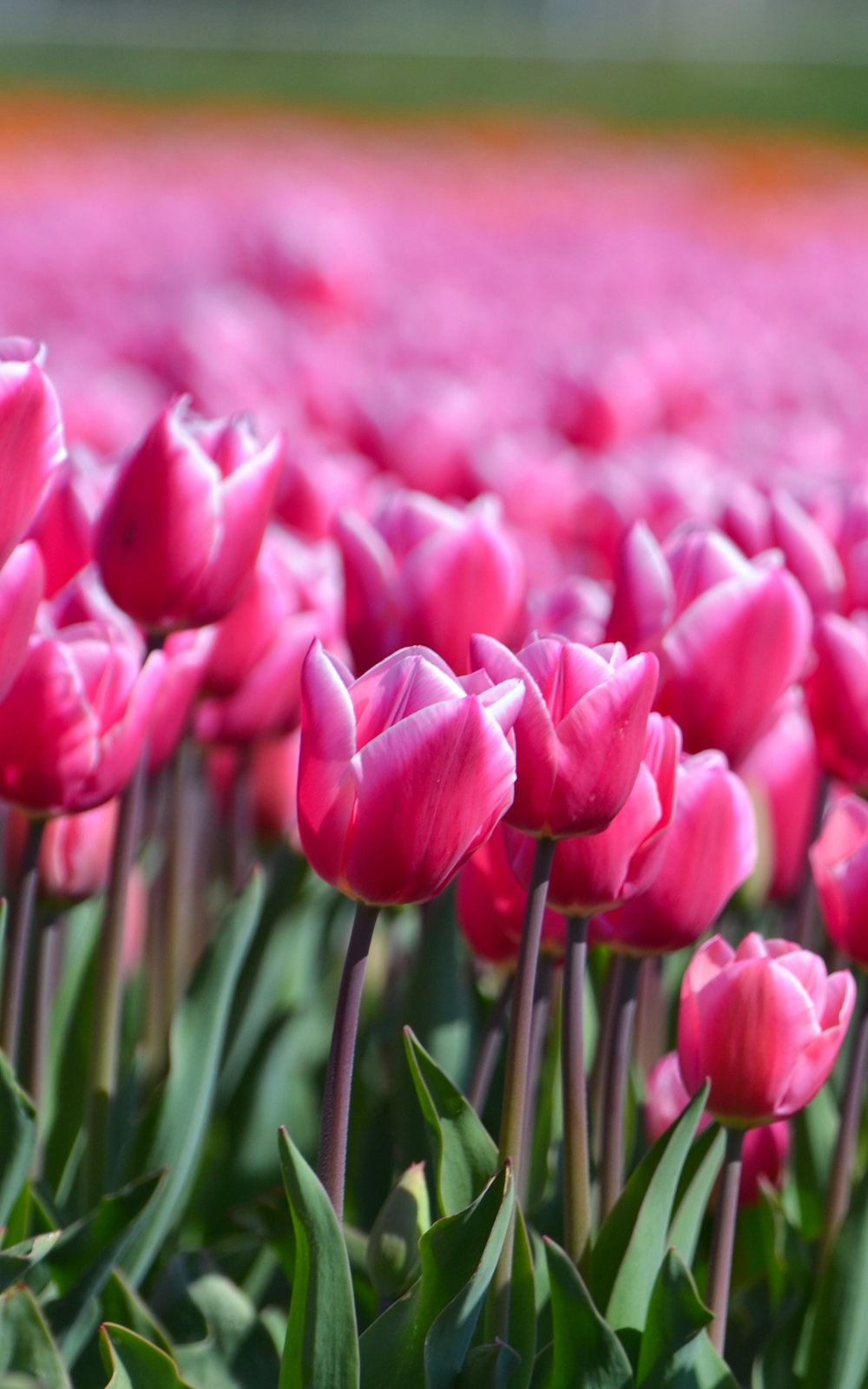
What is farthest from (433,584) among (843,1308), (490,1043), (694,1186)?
(843,1308)

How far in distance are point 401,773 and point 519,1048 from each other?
0.18 meters

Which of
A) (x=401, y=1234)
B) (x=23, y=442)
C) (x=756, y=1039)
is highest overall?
(x=23, y=442)

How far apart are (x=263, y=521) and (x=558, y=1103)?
0.44m

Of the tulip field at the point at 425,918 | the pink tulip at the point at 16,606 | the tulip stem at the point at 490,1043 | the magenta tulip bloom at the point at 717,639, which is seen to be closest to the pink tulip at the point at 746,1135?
the tulip field at the point at 425,918

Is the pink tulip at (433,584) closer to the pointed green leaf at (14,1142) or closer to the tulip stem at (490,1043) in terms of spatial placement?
the tulip stem at (490,1043)

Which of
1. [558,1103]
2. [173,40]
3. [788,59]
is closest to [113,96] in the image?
[173,40]

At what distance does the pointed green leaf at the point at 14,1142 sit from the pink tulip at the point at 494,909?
A: 29cm

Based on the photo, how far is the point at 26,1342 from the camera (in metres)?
0.85

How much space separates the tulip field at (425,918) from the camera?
807 millimetres

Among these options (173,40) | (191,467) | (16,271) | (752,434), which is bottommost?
(173,40)

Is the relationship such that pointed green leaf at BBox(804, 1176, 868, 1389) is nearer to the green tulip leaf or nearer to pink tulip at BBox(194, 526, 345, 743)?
the green tulip leaf

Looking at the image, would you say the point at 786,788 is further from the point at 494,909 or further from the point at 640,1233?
the point at 640,1233

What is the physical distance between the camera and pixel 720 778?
90cm

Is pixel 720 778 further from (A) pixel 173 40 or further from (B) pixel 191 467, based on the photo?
(A) pixel 173 40
